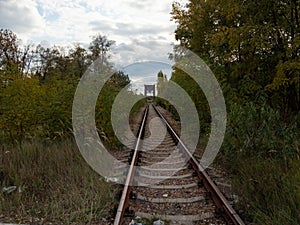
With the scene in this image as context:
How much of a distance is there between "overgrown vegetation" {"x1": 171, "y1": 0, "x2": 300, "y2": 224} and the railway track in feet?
1.42

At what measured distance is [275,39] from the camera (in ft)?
25.5

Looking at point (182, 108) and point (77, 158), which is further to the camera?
point (182, 108)

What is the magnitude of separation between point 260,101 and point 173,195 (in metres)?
4.65

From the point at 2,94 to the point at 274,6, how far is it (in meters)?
7.15

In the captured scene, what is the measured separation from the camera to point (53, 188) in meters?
4.93

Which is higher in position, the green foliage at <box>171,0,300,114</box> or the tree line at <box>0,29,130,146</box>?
the green foliage at <box>171,0,300,114</box>

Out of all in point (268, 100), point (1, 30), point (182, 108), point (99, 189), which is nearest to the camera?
point (99, 189)

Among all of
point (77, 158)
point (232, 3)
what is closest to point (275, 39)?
point (232, 3)

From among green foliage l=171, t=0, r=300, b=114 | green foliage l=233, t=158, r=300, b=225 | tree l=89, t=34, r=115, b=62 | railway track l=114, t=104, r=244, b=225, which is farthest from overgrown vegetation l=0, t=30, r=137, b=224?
tree l=89, t=34, r=115, b=62

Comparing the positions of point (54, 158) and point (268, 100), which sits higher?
point (268, 100)

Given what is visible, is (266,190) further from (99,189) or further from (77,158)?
(77,158)

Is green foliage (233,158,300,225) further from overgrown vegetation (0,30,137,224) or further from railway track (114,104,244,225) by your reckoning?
overgrown vegetation (0,30,137,224)

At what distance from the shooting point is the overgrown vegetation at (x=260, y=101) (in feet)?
13.7

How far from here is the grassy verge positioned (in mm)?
4105
